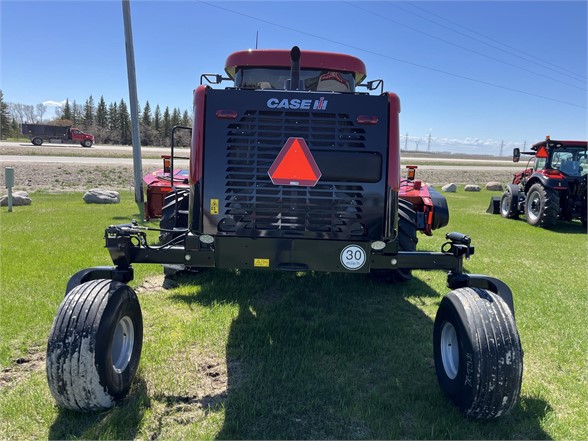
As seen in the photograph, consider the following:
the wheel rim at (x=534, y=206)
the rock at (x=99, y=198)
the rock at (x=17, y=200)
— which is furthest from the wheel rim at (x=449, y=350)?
the rock at (x=17, y=200)

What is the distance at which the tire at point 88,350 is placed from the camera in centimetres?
272

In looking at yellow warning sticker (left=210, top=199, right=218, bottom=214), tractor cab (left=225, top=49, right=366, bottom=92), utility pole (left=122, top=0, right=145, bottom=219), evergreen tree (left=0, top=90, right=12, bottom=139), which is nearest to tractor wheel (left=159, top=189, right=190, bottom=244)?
tractor cab (left=225, top=49, right=366, bottom=92)

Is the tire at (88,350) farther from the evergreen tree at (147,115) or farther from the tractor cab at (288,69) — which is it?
the evergreen tree at (147,115)

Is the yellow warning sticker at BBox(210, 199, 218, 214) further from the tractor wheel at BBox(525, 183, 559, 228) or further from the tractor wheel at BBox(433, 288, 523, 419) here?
the tractor wheel at BBox(525, 183, 559, 228)

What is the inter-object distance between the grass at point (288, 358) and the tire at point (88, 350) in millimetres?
161

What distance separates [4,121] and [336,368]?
224 feet

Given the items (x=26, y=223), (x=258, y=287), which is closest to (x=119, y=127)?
(x=26, y=223)

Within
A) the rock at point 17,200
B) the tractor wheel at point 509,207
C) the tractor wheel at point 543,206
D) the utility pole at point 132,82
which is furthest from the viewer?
the tractor wheel at point 509,207

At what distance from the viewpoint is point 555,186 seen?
453 inches

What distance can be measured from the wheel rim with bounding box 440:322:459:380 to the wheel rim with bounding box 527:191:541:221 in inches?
396

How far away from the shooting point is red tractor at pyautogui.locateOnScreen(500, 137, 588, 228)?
11430 mm

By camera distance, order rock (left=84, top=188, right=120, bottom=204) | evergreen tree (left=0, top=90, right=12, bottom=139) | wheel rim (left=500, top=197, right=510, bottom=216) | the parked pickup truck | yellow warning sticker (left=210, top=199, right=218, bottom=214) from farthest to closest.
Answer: evergreen tree (left=0, top=90, right=12, bottom=139), the parked pickup truck, rock (left=84, top=188, right=120, bottom=204), wheel rim (left=500, top=197, right=510, bottom=216), yellow warning sticker (left=210, top=199, right=218, bottom=214)

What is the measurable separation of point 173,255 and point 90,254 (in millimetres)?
4195

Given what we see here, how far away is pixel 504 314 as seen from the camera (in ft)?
9.55
